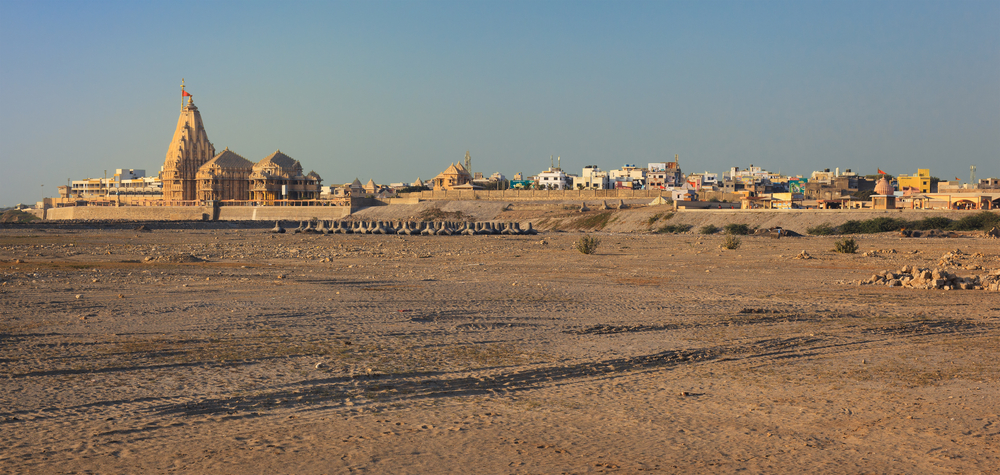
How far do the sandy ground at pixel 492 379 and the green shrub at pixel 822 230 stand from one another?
109 ft

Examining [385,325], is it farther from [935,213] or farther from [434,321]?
[935,213]

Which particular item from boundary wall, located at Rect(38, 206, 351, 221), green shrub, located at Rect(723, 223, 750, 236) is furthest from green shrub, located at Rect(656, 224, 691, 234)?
boundary wall, located at Rect(38, 206, 351, 221)

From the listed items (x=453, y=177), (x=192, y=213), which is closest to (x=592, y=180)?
(x=453, y=177)

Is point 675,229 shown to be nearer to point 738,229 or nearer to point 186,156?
point 738,229

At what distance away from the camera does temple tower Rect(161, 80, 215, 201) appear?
115812 mm

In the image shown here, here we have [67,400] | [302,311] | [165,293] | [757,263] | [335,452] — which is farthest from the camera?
[757,263]

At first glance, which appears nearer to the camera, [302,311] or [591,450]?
[591,450]

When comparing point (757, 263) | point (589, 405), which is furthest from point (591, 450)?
point (757, 263)

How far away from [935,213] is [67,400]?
175 feet

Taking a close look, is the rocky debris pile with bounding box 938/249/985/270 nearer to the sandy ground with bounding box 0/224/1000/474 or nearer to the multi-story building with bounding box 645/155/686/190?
the sandy ground with bounding box 0/224/1000/474

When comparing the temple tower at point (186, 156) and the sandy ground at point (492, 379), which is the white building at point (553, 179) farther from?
the sandy ground at point (492, 379)

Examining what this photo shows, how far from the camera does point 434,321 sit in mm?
11406

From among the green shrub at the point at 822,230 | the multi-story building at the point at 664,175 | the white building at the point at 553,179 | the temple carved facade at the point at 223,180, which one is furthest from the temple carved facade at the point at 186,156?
the green shrub at the point at 822,230

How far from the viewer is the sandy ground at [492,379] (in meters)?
5.55
